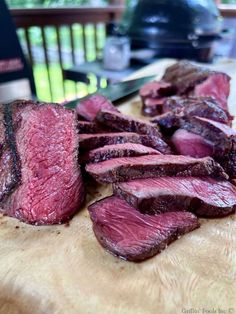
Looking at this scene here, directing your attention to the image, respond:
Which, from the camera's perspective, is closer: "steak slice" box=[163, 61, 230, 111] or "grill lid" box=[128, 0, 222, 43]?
"steak slice" box=[163, 61, 230, 111]

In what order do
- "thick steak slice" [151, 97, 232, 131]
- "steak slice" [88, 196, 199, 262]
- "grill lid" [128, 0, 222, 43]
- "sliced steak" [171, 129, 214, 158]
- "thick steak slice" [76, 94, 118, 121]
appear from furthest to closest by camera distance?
1. "grill lid" [128, 0, 222, 43]
2. "thick steak slice" [76, 94, 118, 121]
3. "thick steak slice" [151, 97, 232, 131]
4. "sliced steak" [171, 129, 214, 158]
5. "steak slice" [88, 196, 199, 262]

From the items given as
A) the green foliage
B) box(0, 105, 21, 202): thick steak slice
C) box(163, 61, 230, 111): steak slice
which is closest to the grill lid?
box(163, 61, 230, 111): steak slice

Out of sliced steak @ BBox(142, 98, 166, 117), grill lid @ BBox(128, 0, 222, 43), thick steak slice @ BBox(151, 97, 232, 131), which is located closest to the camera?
thick steak slice @ BBox(151, 97, 232, 131)

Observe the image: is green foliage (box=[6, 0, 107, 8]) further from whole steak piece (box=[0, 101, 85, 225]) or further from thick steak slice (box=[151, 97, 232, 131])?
whole steak piece (box=[0, 101, 85, 225])

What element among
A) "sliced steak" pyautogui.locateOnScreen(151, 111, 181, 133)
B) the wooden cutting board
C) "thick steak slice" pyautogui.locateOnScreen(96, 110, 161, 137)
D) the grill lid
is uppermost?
the grill lid

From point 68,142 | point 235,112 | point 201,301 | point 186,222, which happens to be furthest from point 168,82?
point 201,301

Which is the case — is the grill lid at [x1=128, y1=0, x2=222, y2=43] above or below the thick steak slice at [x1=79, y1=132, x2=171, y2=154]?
above
